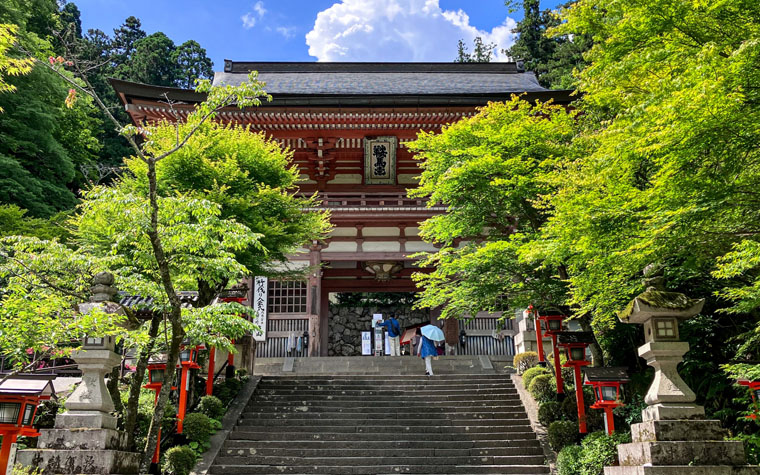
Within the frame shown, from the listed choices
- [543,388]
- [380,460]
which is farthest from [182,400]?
[543,388]

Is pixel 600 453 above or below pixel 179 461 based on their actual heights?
above

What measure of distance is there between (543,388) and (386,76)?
17.7 meters

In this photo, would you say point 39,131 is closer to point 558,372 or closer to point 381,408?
point 381,408

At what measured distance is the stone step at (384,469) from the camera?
9.30m

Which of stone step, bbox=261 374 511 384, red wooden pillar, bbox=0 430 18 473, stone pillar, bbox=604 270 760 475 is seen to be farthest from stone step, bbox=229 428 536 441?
red wooden pillar, bbox=0 430 18 473

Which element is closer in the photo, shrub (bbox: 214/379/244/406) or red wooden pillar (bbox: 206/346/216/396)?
red wooden pillar (bbox: 206/346/216/396)

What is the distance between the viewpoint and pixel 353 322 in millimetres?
26469

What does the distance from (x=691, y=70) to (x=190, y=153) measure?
8459 millimetres

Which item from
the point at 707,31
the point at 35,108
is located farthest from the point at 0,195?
the point at 707,31

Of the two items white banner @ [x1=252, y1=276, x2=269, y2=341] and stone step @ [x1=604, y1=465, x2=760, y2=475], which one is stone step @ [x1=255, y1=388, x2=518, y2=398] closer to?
white banner @ [x1=252, y1=276, x2=269, y2=341]

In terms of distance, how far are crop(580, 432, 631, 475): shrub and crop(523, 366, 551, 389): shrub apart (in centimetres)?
314

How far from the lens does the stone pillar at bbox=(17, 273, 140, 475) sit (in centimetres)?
610

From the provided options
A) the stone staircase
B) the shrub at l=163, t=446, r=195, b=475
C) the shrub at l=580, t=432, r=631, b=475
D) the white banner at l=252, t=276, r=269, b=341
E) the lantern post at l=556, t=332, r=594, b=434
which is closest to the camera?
the shrub at l=580, t=432, r=631, b=475

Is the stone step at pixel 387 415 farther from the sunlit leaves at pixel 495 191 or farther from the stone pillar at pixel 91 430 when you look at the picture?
the stone pillar at pixel 91 430
